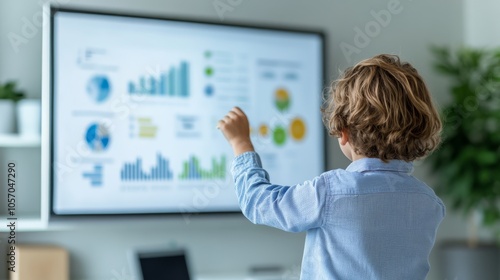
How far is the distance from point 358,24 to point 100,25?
1.44 metres

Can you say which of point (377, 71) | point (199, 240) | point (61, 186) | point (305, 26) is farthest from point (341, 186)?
point (305, 26)

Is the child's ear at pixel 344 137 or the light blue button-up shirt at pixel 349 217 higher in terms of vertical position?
the child's ear at pixel 344 137

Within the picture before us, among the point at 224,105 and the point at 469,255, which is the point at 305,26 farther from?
the point at 469,255

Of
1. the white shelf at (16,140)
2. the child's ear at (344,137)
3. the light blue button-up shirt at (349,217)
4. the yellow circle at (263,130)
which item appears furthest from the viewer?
the yellow circle at (263,130)

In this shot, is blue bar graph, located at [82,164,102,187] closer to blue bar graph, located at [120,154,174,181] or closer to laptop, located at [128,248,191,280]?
blue bar graph, located at [120,154,174,181]

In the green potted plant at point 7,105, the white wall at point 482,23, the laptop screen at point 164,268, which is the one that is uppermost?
the white wall at point 482,23

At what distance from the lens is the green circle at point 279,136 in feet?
11.4

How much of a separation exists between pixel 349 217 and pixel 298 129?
2176mm

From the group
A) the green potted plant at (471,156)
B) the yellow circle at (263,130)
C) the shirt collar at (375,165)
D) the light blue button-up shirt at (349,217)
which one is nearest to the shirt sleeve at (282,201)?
the light blue button-up shirt at (349,217)

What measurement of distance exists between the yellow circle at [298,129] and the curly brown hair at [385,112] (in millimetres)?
2007

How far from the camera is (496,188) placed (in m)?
3.77

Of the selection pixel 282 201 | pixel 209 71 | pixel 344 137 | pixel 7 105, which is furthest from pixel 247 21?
pixel 282 201

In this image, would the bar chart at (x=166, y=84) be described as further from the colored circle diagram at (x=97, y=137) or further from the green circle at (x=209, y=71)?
the colored circle diagram at (x=97, y=137)

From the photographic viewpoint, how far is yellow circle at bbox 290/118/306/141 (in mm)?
3498
